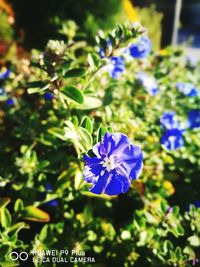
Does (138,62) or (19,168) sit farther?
(138,62)

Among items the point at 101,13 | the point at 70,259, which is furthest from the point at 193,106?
the point at 101,13

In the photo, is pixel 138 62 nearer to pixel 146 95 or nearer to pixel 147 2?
pixel 146 95

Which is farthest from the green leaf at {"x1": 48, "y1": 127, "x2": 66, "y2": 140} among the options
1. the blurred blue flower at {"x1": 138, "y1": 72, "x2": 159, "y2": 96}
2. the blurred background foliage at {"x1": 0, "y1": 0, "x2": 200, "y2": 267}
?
the blurred blue flower at {"x1": 138, "y1": 72, "x2": 159, "y2": 96}

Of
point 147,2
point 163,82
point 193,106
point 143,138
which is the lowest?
point 143,138

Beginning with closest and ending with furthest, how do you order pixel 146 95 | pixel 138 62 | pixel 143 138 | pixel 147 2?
pixel 143 138 < pixel 146 95 < pixel 138 62 < pixel 147 2

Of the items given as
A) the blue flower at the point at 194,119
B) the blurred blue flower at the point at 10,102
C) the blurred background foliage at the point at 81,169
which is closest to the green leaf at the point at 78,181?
Result: the blurred background foliage at the point at 81,169

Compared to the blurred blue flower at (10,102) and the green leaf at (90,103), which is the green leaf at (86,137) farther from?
the blurred blue flower at (10,102)
